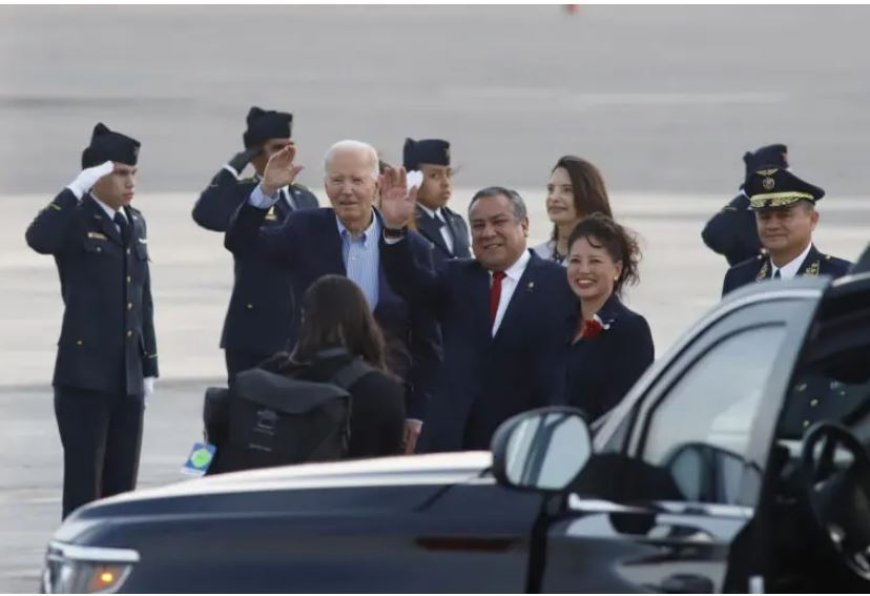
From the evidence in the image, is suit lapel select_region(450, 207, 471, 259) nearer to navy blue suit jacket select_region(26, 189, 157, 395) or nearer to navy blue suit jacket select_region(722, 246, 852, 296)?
navy blue suit jacket select_region(26, 189, 157, 395)

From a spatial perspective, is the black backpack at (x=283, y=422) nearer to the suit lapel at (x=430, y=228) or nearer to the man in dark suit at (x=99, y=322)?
the man in dark suit at (x=99, y=322)

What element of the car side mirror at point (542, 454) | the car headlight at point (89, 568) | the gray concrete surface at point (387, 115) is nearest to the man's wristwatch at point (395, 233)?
the gray concrete surface at point (387, 115)

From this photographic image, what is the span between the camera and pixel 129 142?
10.4 meters

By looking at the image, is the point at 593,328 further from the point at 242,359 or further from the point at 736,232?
the point at 242,359

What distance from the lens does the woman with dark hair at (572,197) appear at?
35.0 feet

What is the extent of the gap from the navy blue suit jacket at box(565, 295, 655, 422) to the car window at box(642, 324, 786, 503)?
10.8 feet

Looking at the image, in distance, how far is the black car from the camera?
196 inches

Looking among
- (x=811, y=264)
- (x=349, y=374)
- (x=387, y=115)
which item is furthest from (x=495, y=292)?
(x=387, y=115)

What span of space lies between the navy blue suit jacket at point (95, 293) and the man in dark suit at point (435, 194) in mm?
1663

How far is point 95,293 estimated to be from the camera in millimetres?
10461

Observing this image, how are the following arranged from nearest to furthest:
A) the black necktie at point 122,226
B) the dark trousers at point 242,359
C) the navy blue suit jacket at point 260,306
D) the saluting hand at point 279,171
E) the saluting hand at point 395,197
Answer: the saluting hand at point 395,197 → the saluting hand at point 279,171 → the black necktie at point 122,226 → the navy blue suit jacket at point 260,306 → the dark trousers at point 242,359

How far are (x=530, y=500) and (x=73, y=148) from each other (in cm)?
2099

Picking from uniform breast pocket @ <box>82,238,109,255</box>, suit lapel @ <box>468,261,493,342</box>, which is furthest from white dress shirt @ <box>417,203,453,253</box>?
suit lapel @ <box>468,261,493,342</box>

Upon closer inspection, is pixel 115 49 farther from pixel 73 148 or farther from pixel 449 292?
pixel 449 292
